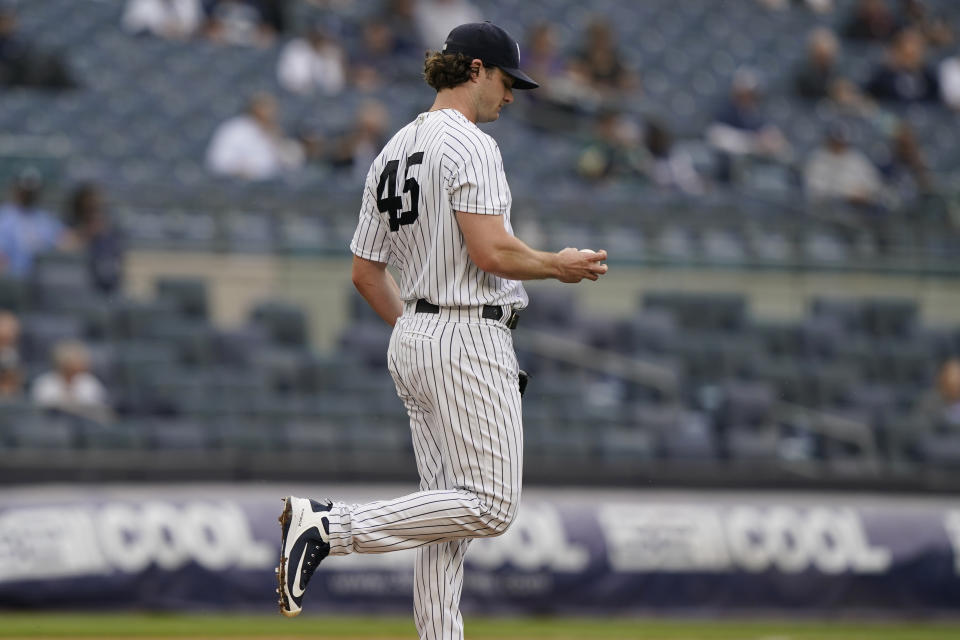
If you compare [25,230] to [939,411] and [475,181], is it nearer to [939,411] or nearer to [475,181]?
[475,181]

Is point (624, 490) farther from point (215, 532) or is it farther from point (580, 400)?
point (215, 532)

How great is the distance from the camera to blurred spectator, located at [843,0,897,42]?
16.2 m

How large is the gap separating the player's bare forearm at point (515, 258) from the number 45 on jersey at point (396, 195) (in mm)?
232

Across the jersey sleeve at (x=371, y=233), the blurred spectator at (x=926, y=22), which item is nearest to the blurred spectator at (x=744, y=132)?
the blurred spectator at (x=926, y=22)

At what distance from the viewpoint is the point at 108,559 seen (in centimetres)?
788

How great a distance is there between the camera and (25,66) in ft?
39.4

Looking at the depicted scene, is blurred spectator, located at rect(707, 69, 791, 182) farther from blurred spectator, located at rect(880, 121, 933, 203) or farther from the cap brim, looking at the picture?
the cap brim

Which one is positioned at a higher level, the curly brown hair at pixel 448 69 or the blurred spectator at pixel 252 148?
the blurred spectator at pixel 252 148

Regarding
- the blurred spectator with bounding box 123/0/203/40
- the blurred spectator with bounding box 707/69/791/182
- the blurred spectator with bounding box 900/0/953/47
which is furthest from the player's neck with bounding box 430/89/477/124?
the blurred spectator with bounding box 900/0/953/47

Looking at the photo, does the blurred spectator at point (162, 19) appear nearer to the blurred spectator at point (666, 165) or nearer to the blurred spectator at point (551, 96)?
the blurred spectator at point (551, 96)

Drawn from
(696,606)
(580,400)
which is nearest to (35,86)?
(580,400)

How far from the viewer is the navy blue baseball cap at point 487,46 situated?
14.7 feet

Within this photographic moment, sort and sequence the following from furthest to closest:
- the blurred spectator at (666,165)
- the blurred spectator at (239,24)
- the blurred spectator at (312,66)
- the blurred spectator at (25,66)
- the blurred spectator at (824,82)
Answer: the blurred spectator at (824,82), the blurred spectator at (239,24), the blurred spectator at (312,66), the blurred spectator at (666,165), the blurred spectator at (25,66)

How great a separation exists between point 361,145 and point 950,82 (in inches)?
284
